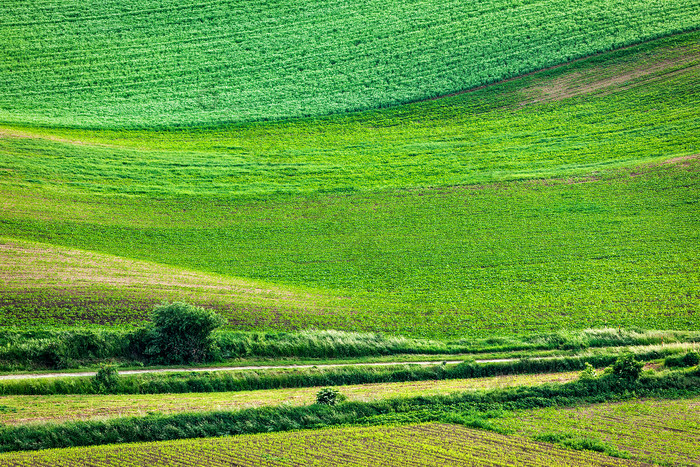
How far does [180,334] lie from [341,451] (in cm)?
1167

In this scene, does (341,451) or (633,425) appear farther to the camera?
A: (633,425)

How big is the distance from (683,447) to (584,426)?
138 inches

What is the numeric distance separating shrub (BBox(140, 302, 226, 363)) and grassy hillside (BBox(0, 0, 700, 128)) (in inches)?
1150

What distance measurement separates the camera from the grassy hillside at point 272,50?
2320 inches

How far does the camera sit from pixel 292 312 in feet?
118

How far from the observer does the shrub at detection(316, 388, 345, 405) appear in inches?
1072

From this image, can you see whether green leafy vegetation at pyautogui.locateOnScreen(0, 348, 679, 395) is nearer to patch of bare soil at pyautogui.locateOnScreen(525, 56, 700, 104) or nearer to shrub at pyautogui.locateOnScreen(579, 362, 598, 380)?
shrub at pyautogui.locateOnScreen(579, 362, 598, 380)

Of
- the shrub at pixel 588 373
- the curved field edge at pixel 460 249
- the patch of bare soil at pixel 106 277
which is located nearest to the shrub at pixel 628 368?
the shrub at pixel 588 373

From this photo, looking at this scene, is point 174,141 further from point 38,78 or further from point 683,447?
point 683,447

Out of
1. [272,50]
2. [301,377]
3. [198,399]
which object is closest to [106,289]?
[198,399]

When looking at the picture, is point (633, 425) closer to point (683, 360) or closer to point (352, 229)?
A: point (683, 360)

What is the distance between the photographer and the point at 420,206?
154ft

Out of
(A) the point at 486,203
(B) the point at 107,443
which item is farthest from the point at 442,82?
(B) the point at 107,443

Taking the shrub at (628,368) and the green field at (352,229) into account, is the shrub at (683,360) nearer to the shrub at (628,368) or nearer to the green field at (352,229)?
the green field at (352,229)
